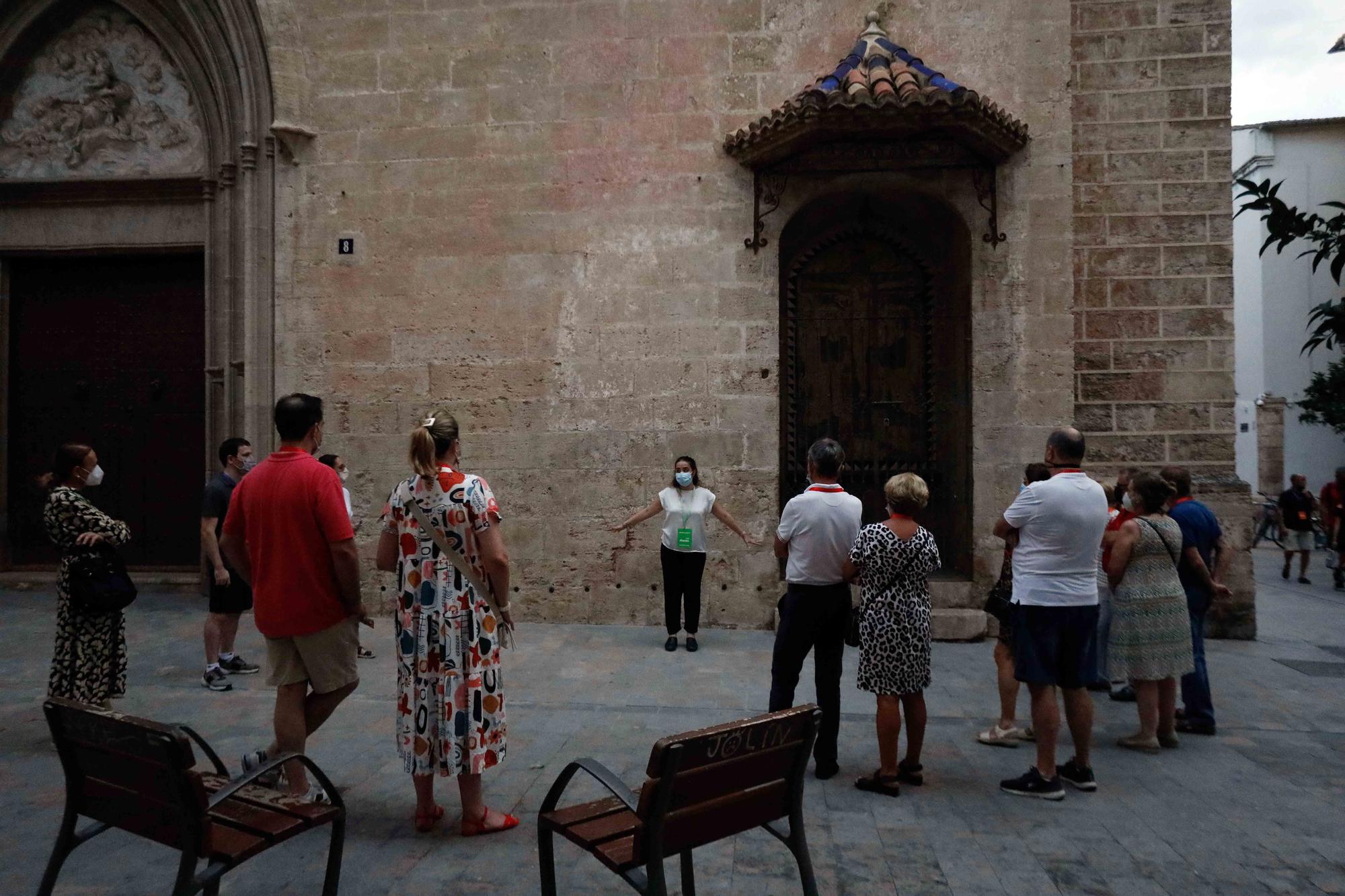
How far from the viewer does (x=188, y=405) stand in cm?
1006

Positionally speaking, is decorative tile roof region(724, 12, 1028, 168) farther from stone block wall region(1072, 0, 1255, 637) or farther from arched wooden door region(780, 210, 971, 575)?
stone block wall region(1072, 0, 1255, 637)

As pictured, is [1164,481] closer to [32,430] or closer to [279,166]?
[279,166]

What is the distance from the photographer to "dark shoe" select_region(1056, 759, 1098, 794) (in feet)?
14.2

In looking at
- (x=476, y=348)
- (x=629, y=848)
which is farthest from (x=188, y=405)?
(x=629, y=848)

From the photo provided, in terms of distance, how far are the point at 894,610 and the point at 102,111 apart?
1035cm

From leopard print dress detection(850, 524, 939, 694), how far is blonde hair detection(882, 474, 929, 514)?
0.11 metres

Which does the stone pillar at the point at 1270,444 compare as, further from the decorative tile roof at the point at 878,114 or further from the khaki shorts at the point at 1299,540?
the decorative tile roof at the point at 878,114

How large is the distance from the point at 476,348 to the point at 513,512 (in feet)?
5.32

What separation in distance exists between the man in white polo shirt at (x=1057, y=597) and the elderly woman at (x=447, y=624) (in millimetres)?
2481

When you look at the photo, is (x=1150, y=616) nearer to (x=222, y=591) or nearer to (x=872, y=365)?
(x=872, y=365)

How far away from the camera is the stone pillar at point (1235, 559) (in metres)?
8.10

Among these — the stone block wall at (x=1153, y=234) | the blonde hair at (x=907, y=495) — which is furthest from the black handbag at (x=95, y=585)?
the stone block wall at (x=1153, y=234)

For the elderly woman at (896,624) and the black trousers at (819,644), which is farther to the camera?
the black trousers at (819,644)

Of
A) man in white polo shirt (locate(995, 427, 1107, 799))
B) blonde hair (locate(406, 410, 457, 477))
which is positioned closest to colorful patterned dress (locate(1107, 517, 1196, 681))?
man in white polo shirt (locate(995, 427, 1107, 799))
